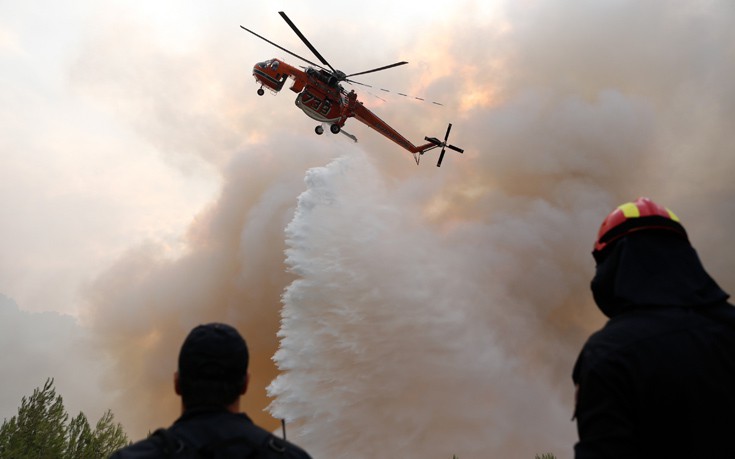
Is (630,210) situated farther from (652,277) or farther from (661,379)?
(661,379)

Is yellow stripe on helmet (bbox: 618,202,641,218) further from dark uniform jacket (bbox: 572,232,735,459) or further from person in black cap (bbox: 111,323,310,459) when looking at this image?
person in black cap (bbox: 111,323,310,459)

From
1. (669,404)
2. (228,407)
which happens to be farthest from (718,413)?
(228,407)

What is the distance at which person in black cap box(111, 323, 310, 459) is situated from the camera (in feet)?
13.9

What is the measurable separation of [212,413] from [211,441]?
279 millimetres

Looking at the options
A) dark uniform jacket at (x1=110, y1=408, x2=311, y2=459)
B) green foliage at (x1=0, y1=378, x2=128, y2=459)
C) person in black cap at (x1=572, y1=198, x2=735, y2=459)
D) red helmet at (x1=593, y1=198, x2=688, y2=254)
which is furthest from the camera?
green foliage at (x1=0, y1=378, x2=128, y2=459)

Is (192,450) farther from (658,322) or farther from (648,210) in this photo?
(648,210)

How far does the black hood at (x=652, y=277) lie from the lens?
14.0 feet

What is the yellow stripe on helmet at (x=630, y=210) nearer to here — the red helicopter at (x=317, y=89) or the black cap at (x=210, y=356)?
the black cap at (x=210, y=356)

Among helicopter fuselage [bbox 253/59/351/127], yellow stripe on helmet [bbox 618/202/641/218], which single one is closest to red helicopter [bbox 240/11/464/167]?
helicopter fuselage [bbox 253/59/351/127]

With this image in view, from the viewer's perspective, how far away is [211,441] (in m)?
4.32

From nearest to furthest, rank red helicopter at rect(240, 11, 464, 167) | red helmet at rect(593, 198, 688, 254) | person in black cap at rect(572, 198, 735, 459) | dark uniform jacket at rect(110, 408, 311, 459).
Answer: person in black cap at rect(572, 198, 735, 459) → dark uniform jacket at rect(110, 408, 311, 459) → red helmet at rect(593, 198, 688, 254) → red helicopter at rect(240, 11, 464, 167)

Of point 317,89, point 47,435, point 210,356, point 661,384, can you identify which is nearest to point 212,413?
point 210,356

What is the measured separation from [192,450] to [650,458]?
312cm

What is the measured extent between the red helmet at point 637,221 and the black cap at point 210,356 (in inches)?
121
